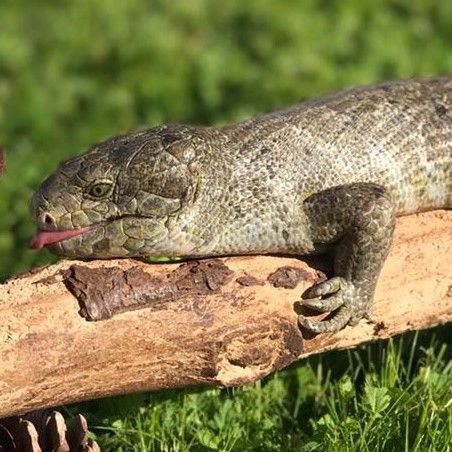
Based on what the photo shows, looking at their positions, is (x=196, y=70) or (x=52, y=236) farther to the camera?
(x=196, y=70)

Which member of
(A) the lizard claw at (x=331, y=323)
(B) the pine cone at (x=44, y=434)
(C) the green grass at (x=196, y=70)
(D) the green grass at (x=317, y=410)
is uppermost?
(C) the green grass at (x=196, y=70)

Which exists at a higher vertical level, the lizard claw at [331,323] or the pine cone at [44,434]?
the lizard claw at [331,323]

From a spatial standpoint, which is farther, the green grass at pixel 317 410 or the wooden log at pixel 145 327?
the green grass at pixel 317 410

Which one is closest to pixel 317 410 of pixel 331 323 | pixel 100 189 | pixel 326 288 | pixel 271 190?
pixel 331 323

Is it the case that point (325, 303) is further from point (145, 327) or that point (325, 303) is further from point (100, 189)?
point (100, 189)

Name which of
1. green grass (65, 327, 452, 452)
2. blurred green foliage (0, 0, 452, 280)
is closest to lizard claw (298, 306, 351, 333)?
green grass (65, 327, 452, 452)

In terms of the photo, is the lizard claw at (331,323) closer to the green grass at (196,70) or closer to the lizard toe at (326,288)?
the lizard toe at (326,288)

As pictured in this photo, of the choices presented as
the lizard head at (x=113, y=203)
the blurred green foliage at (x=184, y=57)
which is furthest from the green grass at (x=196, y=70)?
the lizard head at (x=113, y=203)

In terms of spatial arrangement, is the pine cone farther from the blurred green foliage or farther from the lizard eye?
the blurred green foliage
